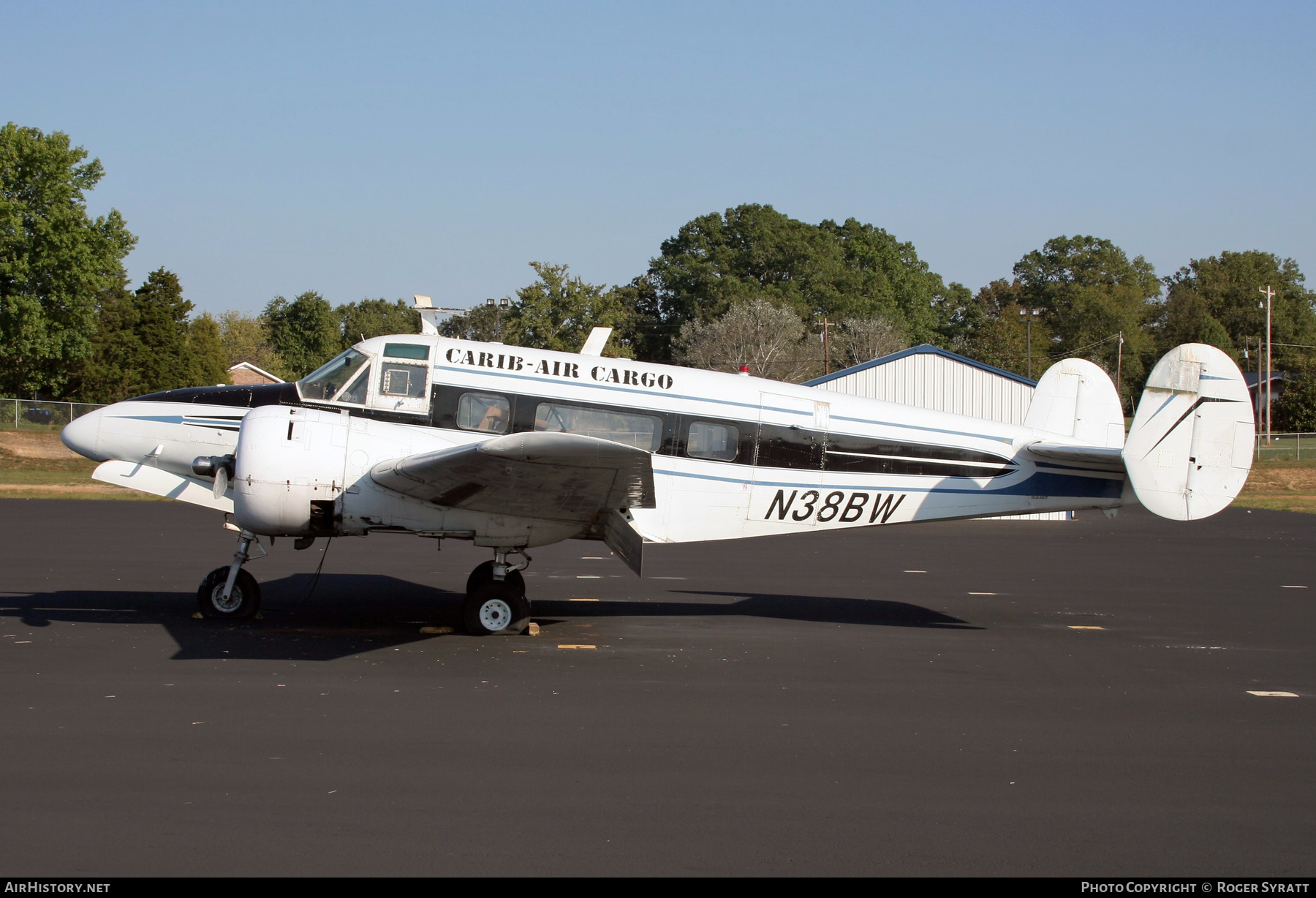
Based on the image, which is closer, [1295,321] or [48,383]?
[48,383]

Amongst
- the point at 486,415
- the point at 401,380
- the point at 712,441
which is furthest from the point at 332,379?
the point at 712,441

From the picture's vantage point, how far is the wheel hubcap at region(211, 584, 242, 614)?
10547mm

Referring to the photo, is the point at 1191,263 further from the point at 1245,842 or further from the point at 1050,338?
the point at 1245,842

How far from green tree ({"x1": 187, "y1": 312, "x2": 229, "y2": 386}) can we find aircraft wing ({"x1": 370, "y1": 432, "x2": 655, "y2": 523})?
149 feet

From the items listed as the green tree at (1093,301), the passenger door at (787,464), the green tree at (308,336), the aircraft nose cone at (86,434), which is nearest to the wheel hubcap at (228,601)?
the aircraft nose cone at (86,434)

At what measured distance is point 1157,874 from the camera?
463cm

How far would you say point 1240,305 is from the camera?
Result: 94688 mm

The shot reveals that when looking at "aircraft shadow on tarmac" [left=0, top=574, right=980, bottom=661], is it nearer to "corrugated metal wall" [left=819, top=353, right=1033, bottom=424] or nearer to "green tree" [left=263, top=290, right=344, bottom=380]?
"corrugated metal wall" [left=819, top=353, right=1033, bottom=424]

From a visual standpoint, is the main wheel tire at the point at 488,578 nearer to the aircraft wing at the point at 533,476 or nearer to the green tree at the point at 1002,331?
the aircraft wing at the point at 533,476

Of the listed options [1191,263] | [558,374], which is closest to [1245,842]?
[558,374]

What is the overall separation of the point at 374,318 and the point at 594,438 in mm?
Answer: 96593

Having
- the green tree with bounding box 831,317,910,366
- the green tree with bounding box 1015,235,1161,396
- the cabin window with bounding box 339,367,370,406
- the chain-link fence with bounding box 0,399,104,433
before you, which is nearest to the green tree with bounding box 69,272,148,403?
the chain-link fence with bounding box 0,399,104,433

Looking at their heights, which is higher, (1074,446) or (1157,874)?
(1074,446)

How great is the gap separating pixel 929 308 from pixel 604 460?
9788 centimetres
